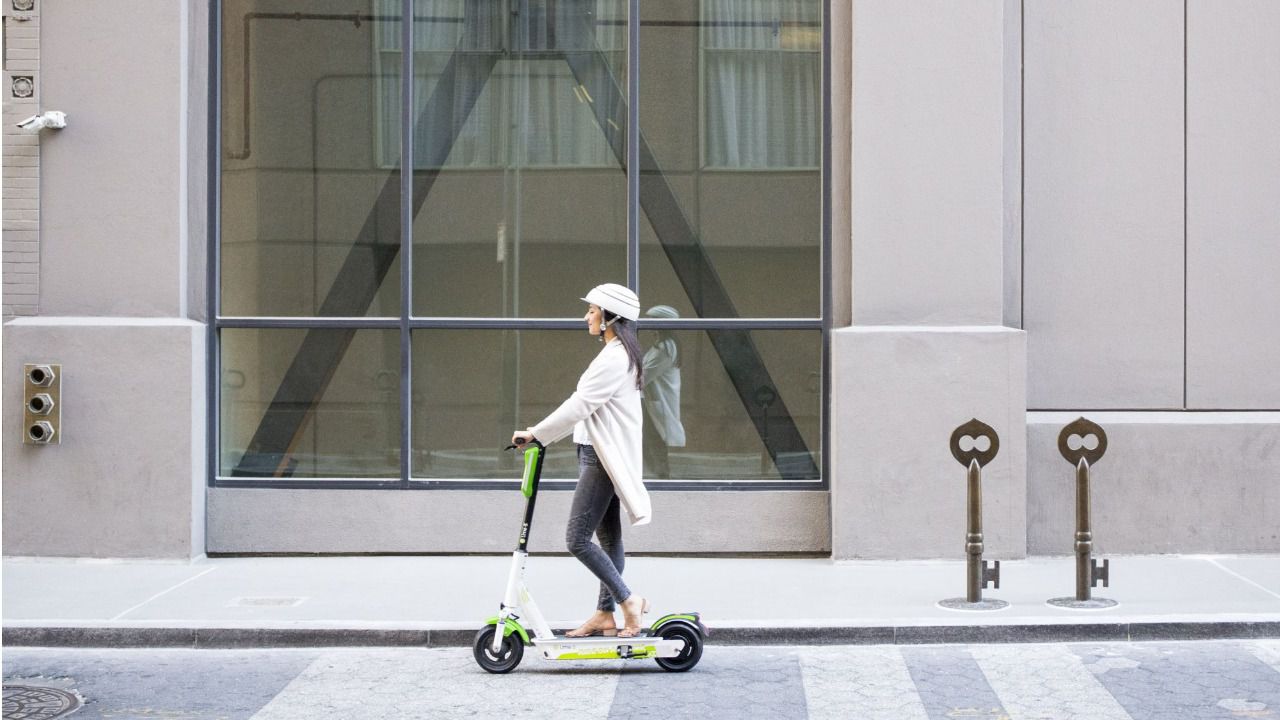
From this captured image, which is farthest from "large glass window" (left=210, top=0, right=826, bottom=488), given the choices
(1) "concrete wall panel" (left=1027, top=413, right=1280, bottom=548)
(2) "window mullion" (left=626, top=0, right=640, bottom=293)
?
(1) "concrete wall panel" (left=1027, top=413, right=1280, bottom=548)

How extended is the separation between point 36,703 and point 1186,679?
544 centimetres

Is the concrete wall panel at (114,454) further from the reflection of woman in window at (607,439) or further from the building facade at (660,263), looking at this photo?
the reflection of woman in window at (607,439)

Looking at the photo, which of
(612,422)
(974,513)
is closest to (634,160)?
(612,422)

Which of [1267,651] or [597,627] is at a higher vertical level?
[597,627]

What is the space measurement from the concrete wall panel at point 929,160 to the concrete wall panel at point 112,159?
16.2 ft

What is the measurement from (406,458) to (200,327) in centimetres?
176

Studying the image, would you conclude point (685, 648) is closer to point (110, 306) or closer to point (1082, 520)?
point (1082, 520)

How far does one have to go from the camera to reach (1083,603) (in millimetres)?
8086

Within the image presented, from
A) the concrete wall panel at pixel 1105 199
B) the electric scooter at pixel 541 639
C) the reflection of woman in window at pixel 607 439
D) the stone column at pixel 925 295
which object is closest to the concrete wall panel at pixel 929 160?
the stone column at pixel 925 295

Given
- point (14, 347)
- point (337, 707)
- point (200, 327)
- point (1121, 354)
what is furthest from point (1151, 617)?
point (14, 347)

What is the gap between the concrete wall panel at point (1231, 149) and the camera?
10.0m

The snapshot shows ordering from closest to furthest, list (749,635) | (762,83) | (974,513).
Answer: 1. (749,635)
2. (974,513)
3. (762,83)

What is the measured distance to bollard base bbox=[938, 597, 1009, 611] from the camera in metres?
8.03

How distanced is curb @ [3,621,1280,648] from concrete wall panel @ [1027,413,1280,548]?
239 centimetres
